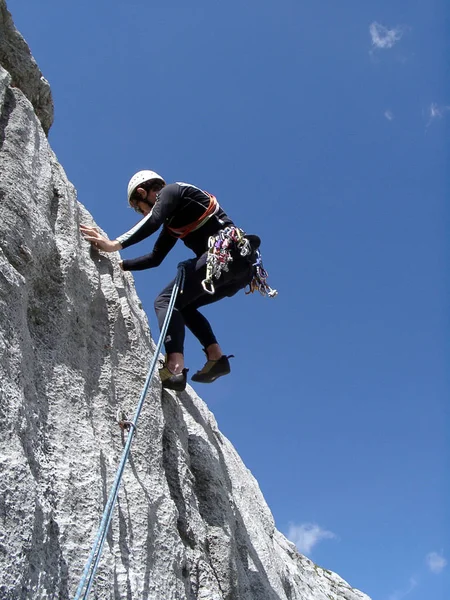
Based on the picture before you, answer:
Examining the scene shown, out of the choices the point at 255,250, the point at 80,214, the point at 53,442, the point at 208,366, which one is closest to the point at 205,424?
the point at 208,366

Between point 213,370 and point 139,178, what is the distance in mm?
2375

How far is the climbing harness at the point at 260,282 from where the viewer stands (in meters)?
6.61

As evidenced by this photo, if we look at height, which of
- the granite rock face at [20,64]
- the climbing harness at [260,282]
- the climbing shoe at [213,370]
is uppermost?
the granite rock face at [20,64]

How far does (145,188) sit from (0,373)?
348cm

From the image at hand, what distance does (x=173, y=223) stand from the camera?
21.3ft

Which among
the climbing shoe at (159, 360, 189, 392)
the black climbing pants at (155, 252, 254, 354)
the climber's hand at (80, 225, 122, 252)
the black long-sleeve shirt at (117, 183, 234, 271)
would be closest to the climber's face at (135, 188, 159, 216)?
the black long-sleeve shirt at (117, 183, 234, 271)

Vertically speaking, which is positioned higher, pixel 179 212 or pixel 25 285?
pixel 179 212

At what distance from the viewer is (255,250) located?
21.3ft

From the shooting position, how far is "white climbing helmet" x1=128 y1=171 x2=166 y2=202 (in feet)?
21.7

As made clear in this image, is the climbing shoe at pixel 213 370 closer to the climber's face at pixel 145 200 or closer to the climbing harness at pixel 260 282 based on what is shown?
the climbing harness at pixel 260 282

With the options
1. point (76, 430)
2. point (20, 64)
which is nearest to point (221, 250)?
point (76, 430)

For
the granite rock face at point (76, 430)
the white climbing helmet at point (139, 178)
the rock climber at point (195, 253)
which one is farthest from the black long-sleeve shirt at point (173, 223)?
the white climbing helmet at point (139, 178)

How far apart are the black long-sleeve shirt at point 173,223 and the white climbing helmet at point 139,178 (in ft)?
1.84

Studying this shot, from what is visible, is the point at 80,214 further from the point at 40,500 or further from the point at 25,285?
the point at 40,500
